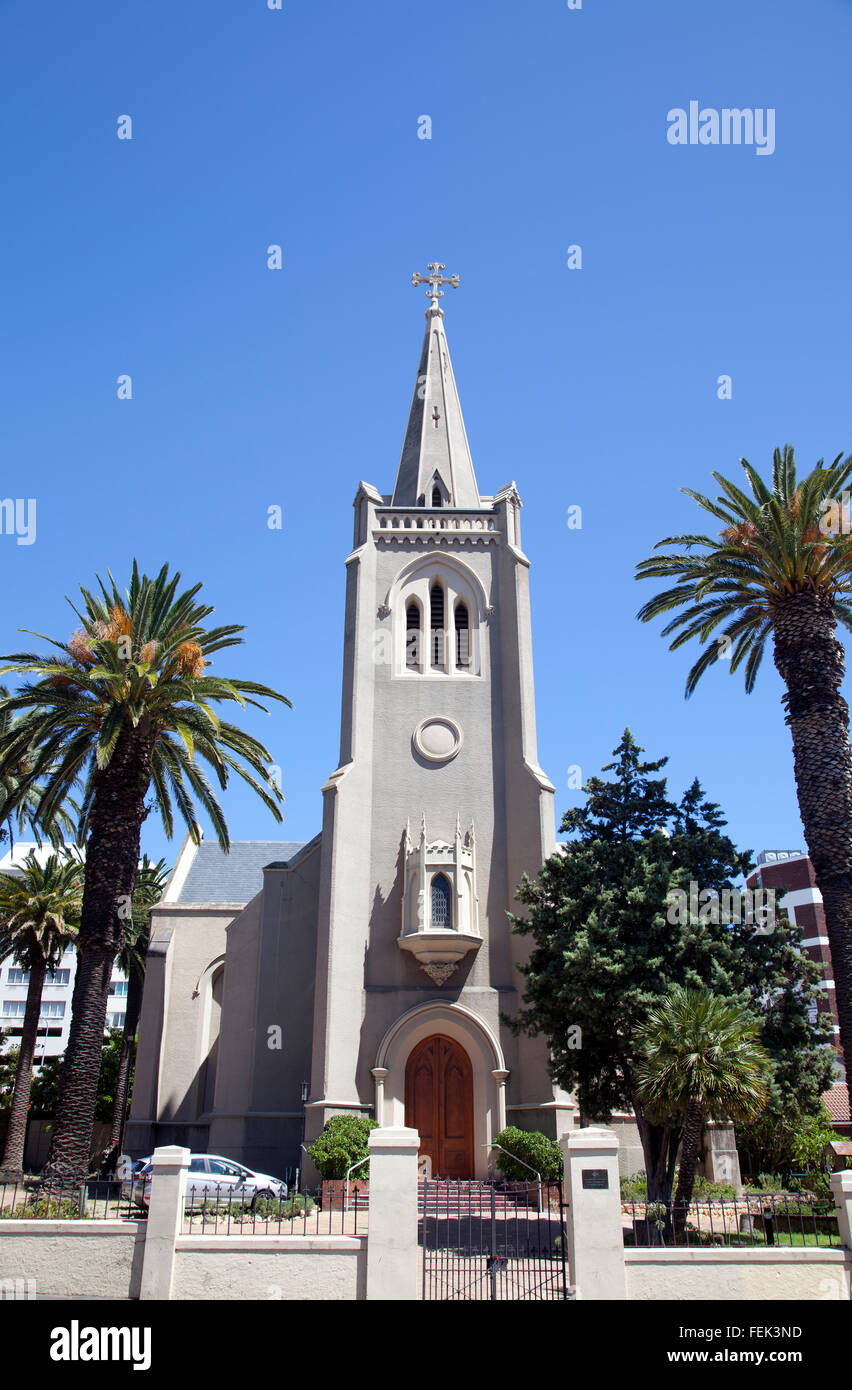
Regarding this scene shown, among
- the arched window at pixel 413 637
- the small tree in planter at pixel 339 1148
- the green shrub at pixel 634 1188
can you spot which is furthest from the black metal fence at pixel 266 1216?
the arched window at pixel 413 637

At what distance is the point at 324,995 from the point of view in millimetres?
25875

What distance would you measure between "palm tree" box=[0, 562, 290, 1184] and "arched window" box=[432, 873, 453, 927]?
532 centimetres

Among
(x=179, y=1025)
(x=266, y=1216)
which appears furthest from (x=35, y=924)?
(x=266, y=1216)

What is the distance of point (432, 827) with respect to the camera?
→ 1116 inches

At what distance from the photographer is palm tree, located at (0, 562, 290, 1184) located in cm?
1983

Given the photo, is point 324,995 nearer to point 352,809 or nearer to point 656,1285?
point 352,809

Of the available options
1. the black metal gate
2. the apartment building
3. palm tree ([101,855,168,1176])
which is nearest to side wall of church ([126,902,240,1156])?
palm tree ([101,855,168,1176])

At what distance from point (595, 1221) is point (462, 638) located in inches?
802

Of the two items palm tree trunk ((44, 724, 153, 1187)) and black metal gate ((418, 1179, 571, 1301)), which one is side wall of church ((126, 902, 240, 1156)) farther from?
black metal gate ((418, 1179, 571, 1301))

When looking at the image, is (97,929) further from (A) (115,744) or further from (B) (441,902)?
(B) (441,902)

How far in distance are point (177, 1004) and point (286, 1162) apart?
336 inches

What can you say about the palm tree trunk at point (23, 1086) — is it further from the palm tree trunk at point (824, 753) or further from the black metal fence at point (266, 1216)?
the palm tree trunk at point (824, 753)

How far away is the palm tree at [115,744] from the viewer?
65.1ft
